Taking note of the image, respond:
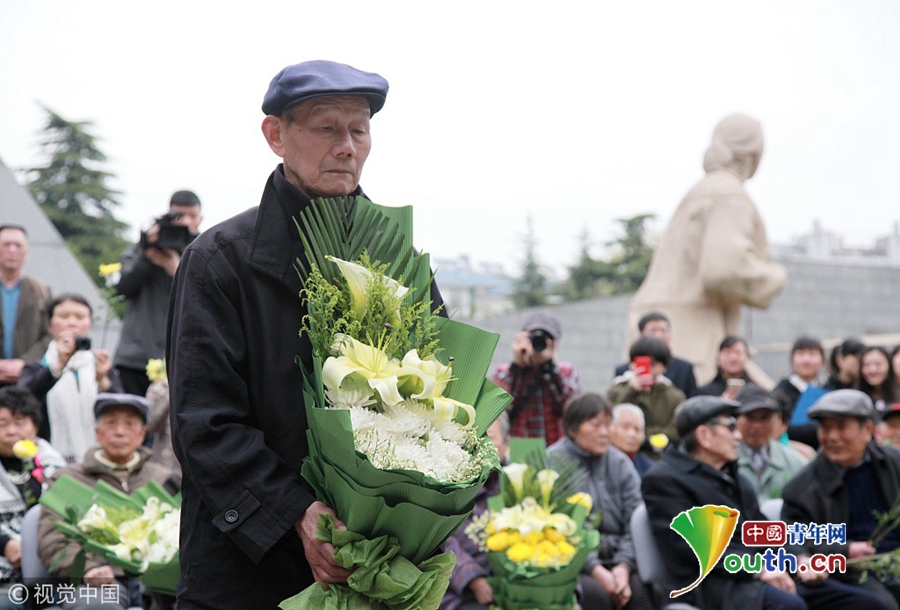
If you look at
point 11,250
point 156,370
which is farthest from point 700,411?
point 11,250

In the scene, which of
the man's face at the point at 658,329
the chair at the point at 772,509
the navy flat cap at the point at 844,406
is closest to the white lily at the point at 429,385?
the chair at the point at 772,509

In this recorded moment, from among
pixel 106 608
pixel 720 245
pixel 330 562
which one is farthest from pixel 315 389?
pixel 720 245

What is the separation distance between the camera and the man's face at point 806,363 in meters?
8.22

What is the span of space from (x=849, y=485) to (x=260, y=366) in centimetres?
408

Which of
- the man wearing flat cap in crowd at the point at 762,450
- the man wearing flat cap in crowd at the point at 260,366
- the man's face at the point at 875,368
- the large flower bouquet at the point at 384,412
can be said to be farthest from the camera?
the man's face at the point at 875,368

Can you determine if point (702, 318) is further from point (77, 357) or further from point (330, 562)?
point (330, 562)

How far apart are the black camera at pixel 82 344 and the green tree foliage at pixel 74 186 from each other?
58.2ft

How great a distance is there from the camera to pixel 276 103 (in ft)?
7.72

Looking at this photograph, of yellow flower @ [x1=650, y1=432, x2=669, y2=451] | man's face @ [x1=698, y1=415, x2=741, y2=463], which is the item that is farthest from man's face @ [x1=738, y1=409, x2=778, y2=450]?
man's face @ [x1=698, y1=415, x2=741, y2=463]

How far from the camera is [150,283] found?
6.59 m

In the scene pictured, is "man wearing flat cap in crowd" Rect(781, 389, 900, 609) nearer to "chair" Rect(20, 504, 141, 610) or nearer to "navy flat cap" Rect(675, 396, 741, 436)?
"navy flat cap" Rect(675, 396, 741, 436)

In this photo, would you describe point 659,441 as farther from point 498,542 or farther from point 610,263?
point 610,263

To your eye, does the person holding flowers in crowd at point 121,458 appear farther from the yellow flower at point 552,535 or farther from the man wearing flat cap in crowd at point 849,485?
the man wearing flat cap in crowd at point 849,485

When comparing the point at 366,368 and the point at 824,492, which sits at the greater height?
the point at 366,368
